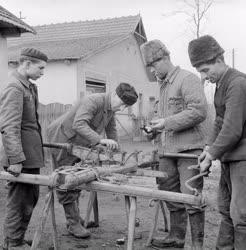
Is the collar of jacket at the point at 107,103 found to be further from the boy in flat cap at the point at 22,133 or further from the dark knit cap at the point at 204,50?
the dark knit cap at the point at 204,50

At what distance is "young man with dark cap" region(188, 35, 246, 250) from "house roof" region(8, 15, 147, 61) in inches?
503

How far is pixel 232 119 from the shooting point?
3.49m

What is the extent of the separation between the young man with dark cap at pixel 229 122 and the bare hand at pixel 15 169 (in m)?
1.53

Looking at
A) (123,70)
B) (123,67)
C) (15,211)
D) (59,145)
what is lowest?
(15,211)

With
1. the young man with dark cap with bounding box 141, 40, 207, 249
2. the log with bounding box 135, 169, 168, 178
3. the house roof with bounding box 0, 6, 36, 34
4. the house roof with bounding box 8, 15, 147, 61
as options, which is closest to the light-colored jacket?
the young man with dark cap with bounding box 141, 40, 207, 249

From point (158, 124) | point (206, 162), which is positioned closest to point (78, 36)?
point (158, 124)

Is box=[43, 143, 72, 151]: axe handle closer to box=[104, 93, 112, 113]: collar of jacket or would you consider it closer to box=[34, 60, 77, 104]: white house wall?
box=[104, 93, 112, 113]: collar of jacket

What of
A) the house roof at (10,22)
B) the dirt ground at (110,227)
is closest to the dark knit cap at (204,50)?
the dirt ground at (110,227)

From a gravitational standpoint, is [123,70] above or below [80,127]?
above

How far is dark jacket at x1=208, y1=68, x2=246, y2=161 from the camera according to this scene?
11.4 feet

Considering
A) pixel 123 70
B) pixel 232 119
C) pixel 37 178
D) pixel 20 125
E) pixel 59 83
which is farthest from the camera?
pixel 123 70

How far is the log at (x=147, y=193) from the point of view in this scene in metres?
3.41

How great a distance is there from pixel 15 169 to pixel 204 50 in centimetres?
184

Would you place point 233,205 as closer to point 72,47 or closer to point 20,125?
point 20,125
